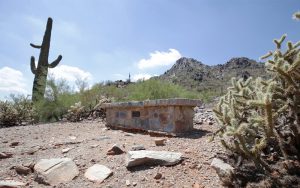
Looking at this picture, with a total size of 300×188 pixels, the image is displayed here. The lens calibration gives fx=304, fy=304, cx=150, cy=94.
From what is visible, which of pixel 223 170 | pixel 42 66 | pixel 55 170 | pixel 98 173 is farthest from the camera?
pixel 42 66

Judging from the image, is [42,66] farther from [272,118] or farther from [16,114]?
[272,118]

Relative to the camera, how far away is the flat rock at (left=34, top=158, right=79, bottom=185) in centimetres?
388

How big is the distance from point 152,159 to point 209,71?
2989cm

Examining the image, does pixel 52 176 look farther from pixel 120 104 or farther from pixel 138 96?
pixel 138 96

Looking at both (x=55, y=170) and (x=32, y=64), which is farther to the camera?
(x=32, y=64)

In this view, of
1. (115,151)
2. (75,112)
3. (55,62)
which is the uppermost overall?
(55,62)

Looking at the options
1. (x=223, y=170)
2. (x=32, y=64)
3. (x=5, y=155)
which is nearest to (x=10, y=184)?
(x=5, y=155)

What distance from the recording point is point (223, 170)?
11.1 feet

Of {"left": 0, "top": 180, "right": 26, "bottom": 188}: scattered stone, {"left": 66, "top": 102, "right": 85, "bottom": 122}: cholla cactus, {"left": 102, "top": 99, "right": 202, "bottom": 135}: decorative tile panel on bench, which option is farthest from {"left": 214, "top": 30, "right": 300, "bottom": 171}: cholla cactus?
{"left": 66, "top": 102, "right": 85, "bottom": 122}: cholla cactus

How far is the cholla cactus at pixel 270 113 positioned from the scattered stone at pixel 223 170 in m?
0.21

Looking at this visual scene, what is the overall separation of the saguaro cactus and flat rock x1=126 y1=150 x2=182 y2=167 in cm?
842

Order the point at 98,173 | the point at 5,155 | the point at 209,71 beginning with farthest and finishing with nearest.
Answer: the point at 209,71
the point at 5,155
the point at 98,173

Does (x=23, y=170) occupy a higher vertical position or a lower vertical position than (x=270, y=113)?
lower

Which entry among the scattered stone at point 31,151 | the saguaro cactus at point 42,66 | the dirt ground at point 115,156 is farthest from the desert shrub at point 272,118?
the saguaro cactus at point 42,66
